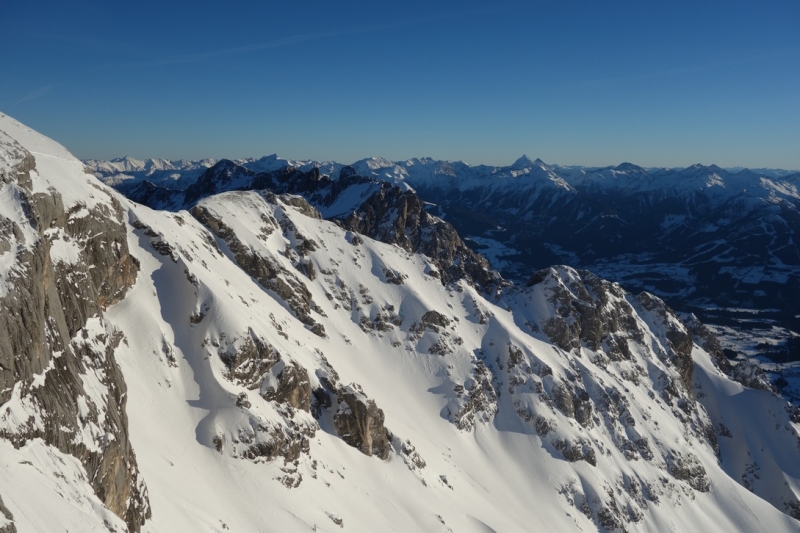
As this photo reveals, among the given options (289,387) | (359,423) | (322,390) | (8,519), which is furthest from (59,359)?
(359,423)

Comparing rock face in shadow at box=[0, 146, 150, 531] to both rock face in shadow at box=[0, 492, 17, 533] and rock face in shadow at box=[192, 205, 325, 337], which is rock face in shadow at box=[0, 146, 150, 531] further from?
rock face in shadow at box=[192, 205, 325, 337]

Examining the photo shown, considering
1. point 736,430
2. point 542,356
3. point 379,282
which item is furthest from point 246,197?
point 736,430

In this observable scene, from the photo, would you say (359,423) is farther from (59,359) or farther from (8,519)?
(8,519)

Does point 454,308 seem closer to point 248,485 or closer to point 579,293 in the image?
point 579,293

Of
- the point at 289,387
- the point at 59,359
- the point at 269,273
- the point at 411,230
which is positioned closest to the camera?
the point at 59,359

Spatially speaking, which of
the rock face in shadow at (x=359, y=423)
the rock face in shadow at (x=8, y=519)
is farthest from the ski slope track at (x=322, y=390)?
the rock face in shadow at (x=359, y=423)

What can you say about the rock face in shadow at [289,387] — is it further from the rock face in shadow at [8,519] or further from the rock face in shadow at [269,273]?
the rock face in shadow at [8,519]
